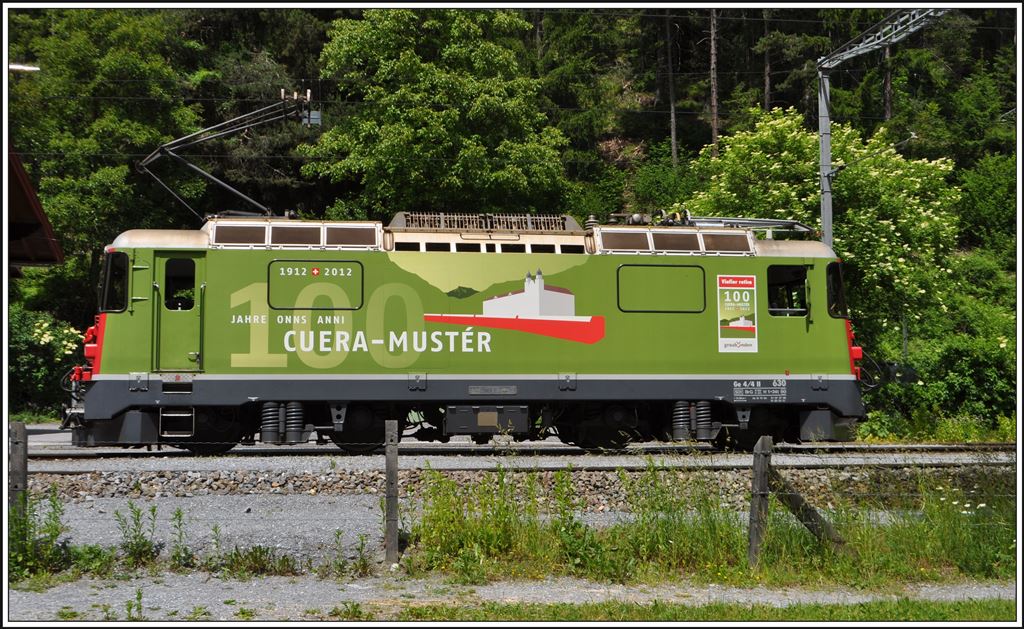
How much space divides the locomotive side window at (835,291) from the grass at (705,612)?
9.06 metres

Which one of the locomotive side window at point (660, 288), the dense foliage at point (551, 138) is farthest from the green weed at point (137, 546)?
the locomotive side window at point (660, 288)

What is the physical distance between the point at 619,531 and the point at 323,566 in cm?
288

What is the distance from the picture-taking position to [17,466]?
8.88 meters

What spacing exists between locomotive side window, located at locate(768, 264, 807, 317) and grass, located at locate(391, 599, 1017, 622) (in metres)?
8.76

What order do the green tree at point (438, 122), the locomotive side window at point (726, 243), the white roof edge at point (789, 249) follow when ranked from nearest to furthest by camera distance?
the locomotive side window at point (726, 243) < the white roof edge at point (789, 249) < the green tree at point (438, 122)

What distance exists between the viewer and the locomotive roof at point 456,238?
14.9 meters

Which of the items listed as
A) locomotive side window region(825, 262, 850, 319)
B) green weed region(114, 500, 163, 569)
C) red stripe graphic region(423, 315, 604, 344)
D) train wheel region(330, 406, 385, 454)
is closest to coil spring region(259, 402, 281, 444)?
train wheel region(330, 406, 385, 454)

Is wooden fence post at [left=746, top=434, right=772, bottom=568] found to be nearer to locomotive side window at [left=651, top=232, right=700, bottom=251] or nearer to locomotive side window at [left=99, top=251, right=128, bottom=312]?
locomotive side window at [left=651, top=232, right=700, bottom=251]

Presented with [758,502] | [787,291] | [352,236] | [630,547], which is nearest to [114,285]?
[352,236]

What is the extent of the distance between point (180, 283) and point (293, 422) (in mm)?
2853

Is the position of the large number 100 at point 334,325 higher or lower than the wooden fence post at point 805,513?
higher

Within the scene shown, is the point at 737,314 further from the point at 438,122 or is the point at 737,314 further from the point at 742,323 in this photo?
the point at 438,122

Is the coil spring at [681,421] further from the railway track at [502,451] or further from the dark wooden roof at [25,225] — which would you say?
the dark wooden roof at [25,225]

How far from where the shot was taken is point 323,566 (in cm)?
882
